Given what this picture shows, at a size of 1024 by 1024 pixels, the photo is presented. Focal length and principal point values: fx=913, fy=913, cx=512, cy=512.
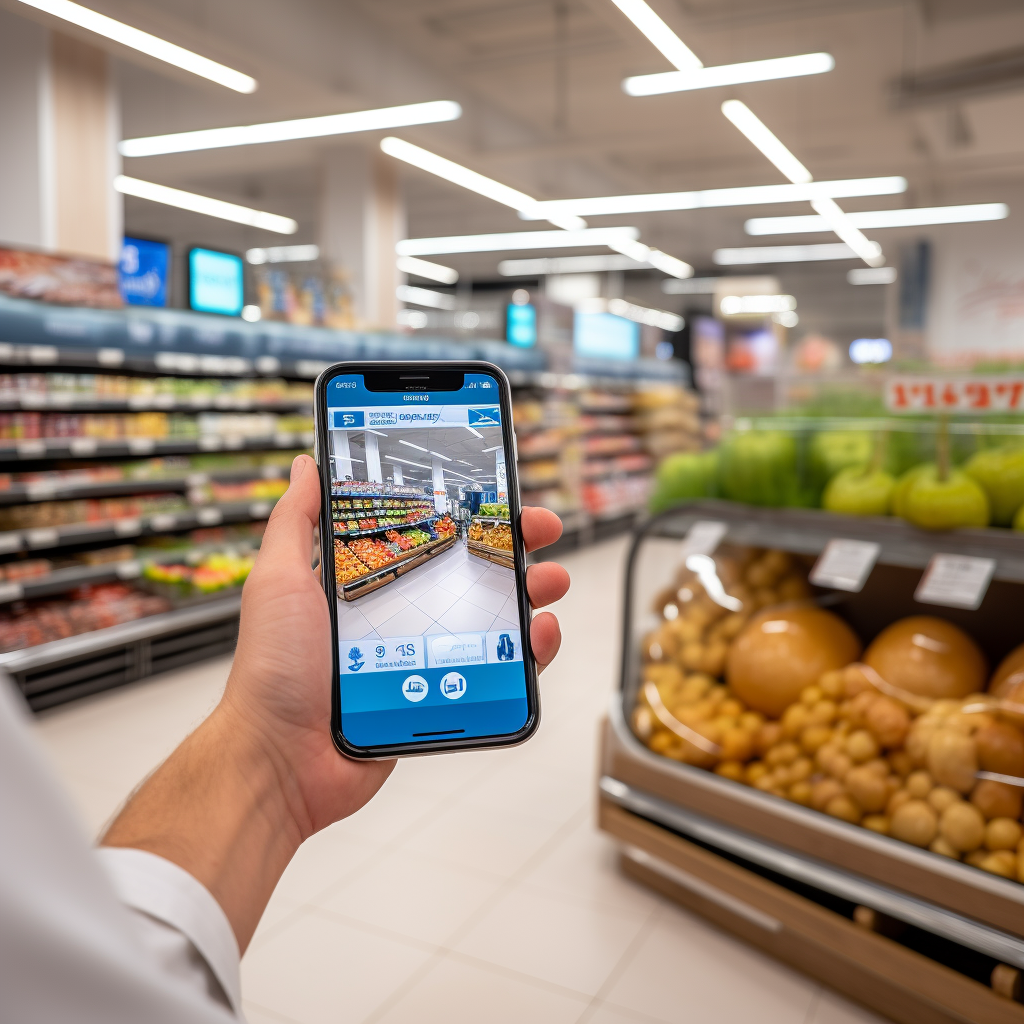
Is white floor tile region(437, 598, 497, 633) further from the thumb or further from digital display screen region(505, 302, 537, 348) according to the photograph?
digital display screen region(505, 302, 537, 348)

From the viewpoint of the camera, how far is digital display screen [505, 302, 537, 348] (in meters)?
9.68

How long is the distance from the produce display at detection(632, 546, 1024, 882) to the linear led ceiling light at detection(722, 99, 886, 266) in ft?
13.3

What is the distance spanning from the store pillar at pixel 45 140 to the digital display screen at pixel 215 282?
1.91 feet

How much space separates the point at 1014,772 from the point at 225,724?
179 cm

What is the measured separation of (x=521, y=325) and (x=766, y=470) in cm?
742

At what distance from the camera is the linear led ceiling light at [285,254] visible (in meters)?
16.9

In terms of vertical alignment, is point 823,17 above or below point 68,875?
above

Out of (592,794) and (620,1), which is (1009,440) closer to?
(592,794)

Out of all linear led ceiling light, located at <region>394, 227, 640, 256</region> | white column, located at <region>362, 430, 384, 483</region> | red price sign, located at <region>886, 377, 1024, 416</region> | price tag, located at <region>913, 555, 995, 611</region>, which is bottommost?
price tag, located at <region>913, 555, 995, 611</region>

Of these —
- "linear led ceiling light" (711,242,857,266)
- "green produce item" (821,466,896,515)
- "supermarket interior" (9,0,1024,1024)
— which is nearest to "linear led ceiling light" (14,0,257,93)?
"supermarket interior" (9,0,1024,1024)

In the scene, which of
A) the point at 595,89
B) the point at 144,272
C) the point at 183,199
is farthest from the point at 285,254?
the point at 144,272

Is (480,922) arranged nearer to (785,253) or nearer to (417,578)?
(417,578)

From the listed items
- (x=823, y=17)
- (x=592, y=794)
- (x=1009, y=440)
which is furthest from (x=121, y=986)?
(x=823, y=17)

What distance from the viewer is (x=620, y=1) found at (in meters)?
4.18
